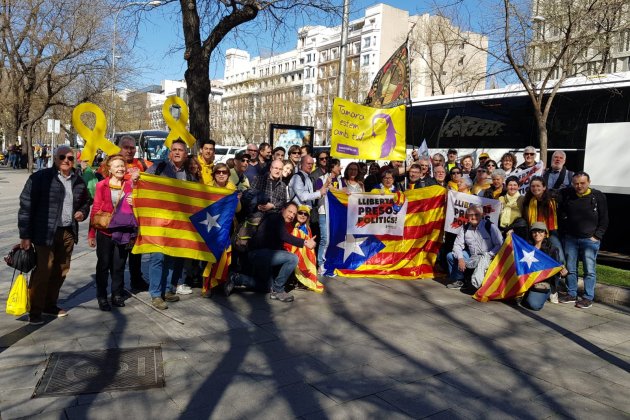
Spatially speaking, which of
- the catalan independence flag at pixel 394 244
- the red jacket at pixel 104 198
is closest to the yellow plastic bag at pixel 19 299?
the red jacket at pixel 104 198

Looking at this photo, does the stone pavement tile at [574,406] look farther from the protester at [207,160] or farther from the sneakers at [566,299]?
the protester at [207,160]

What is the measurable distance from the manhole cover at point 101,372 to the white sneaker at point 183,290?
6.29 ft

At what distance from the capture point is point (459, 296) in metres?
7.43

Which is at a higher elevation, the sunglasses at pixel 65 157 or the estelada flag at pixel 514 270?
the sunglasses at pixel 65 157

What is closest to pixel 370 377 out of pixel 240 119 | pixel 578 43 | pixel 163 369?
pixel 163 369

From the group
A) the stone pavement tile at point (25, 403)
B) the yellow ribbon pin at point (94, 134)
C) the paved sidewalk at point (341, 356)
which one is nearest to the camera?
the stone pavement tile at point (25, 403)

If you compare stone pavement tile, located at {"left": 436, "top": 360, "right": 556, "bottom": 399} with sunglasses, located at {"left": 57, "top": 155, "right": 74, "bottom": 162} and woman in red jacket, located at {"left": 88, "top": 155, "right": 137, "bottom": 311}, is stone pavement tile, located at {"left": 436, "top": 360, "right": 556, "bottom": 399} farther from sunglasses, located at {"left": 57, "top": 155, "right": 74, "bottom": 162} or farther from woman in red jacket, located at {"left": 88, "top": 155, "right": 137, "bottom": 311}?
sunglasses, located at {"left": 57, "top": 155, "right": 74, "bottom": 162}

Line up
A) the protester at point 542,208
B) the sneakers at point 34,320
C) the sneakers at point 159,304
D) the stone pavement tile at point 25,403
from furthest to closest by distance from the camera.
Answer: the protester at point 542,208 < the sneakers at point 159,304 < the sneakers at point 34,320 < the stone pavement tile at point 25,403

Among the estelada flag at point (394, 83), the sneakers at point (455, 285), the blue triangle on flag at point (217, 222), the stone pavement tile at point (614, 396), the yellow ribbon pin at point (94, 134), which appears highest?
the estelada flag at point (394, 83)

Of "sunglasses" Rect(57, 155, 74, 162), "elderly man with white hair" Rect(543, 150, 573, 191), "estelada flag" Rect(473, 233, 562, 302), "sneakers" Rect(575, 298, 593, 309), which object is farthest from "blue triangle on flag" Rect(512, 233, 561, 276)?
"sunglasses" Rect(57, 155, 74, 162)

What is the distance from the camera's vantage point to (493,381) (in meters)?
4.54

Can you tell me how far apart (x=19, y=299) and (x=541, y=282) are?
6.09 meters

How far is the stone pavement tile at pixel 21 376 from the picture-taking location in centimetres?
405

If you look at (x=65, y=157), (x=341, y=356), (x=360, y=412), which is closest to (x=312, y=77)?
(x=65, y=157)
